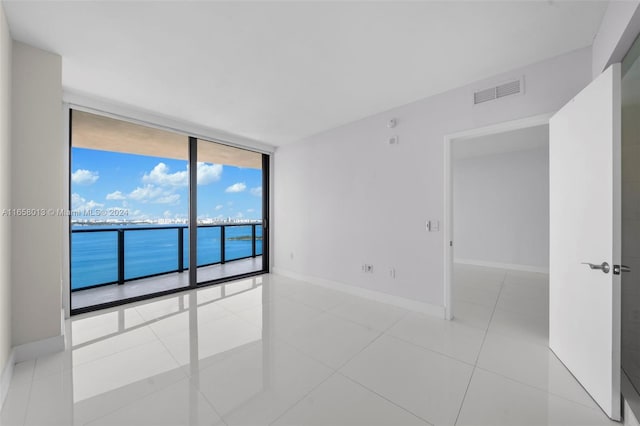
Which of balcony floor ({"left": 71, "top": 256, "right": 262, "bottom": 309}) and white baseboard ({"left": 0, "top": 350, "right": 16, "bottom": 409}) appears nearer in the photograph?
white baseboard ({"left": 0, "top": 350, "right": 16, "bottom": 409})

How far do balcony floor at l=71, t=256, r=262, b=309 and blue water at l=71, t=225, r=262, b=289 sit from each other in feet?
0.80

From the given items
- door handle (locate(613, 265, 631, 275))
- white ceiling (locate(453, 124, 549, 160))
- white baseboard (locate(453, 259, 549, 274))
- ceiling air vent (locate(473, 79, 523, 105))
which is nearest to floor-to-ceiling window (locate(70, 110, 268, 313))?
ceiling air vent (locate(473, 79, 523, 105))

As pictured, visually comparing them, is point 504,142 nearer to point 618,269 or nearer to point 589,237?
point 589,237

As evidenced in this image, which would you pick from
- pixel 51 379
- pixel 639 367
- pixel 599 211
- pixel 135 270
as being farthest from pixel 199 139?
pixel 639 367

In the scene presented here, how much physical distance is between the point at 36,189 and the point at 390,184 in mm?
3624

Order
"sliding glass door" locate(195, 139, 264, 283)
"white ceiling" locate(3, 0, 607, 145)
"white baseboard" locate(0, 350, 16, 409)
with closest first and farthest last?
"white baseboard" locate(0, 350, 16, 409)
"white ceiling" locate(3, 0, 607, 145)
"sliding glass door" locate(195, 139, 264, 283)

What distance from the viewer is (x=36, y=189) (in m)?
2.02

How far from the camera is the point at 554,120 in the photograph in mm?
1986

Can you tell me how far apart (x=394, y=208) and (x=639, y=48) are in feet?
7.27

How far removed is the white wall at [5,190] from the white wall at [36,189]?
90 millimetres

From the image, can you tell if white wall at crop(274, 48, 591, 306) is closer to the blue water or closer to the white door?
the white door

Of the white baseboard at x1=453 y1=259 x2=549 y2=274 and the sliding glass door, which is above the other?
the sliding glass door

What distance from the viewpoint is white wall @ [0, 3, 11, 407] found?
1.64 metres

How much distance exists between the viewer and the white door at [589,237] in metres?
1.39
